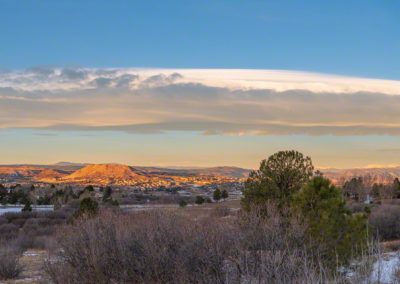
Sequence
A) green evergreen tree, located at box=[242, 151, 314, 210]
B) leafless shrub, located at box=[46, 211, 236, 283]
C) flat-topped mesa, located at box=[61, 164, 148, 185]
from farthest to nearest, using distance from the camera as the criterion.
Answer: flat-topped mesa, located at box=[61, 164, 148, 185] → green evergreen tree, located at box=[242, 151, 314, 210] → leafless shrub, located at box=[46, 211, 236, 283]

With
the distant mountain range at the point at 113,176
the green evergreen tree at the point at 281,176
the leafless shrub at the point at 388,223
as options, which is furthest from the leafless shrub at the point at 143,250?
the distant mountain range at the point at 113,176

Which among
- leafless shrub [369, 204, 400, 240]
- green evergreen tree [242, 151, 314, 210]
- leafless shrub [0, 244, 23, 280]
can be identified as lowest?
leafless shrub [369, 204, 400, 240]

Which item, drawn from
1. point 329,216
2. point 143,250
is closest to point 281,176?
point 329,216

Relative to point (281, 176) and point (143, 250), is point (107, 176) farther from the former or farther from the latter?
point (143, 250)

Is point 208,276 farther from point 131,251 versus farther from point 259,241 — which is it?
point 131,251

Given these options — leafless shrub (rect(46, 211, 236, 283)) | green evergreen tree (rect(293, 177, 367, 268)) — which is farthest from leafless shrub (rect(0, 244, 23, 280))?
green evergreen tree (rect(293, 177, 367, 268))

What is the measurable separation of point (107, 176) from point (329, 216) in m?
172

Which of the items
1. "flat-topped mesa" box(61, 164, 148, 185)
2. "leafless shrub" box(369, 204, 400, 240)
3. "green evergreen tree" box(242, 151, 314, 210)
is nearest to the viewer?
"green evergreen tree" box(242, 151, 314, 210)

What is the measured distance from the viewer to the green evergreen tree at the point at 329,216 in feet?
58.7

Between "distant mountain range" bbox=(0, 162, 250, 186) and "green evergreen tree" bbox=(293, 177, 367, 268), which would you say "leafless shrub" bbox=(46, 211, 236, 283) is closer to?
"green evergreen tree" bbox=(293, 177, 367, 268)

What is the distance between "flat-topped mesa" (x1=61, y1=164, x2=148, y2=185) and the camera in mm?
178125

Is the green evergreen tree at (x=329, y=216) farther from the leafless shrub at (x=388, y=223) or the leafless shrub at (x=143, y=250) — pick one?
the leafless shrub at (x=388, y=223)

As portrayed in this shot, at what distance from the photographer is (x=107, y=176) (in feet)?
613

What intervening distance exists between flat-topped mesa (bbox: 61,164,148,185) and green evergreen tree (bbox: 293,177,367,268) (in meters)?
158
